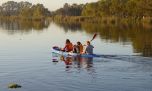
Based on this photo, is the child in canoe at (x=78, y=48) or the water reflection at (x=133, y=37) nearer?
the child in canoe at (x=78, y=48)

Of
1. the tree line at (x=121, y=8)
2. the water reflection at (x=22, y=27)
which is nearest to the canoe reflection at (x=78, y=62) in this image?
the water reflection at (x=22, y=27)

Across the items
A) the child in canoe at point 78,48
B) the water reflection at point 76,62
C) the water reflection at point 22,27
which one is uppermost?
the water reflection at point 22,27

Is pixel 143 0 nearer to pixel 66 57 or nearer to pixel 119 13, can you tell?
pixel 119 13

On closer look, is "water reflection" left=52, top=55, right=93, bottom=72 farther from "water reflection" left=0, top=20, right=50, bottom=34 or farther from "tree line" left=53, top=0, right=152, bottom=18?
"tree line" left=53, top=0, right=152, bottom=18

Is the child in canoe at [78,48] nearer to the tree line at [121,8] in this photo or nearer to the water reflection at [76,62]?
the water reflection at [76,62]

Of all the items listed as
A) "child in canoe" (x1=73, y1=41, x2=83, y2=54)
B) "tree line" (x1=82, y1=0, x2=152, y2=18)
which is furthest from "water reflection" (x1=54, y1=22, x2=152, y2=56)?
"tree line" (x1=82, y1=0, x2=152, y2=18)

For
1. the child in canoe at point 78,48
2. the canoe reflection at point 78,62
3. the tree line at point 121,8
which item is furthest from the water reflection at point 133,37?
the tree line at point 121,8

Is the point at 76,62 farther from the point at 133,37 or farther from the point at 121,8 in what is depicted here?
the point at 121,8

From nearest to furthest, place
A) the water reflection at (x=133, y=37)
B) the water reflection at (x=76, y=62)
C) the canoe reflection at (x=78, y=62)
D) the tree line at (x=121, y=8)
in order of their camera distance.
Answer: the water reflection at (x=76, y=62) → the canoe reflection at (x=78, y=62) → the water reflection at (x=133, y=37) → the tree line at (x=121, y=8)

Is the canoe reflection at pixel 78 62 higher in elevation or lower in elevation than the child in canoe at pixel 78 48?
lower

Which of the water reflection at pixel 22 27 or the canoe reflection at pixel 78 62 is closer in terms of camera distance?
the canoe reflection at pixel 78 62

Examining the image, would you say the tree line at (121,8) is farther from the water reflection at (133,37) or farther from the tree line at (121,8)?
the water reflection at (133,37)

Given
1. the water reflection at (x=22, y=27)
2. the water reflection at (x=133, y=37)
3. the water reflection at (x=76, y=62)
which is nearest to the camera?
the water reflection at (x=76, y=62)

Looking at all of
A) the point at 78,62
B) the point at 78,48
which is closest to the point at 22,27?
the point at 78,48
